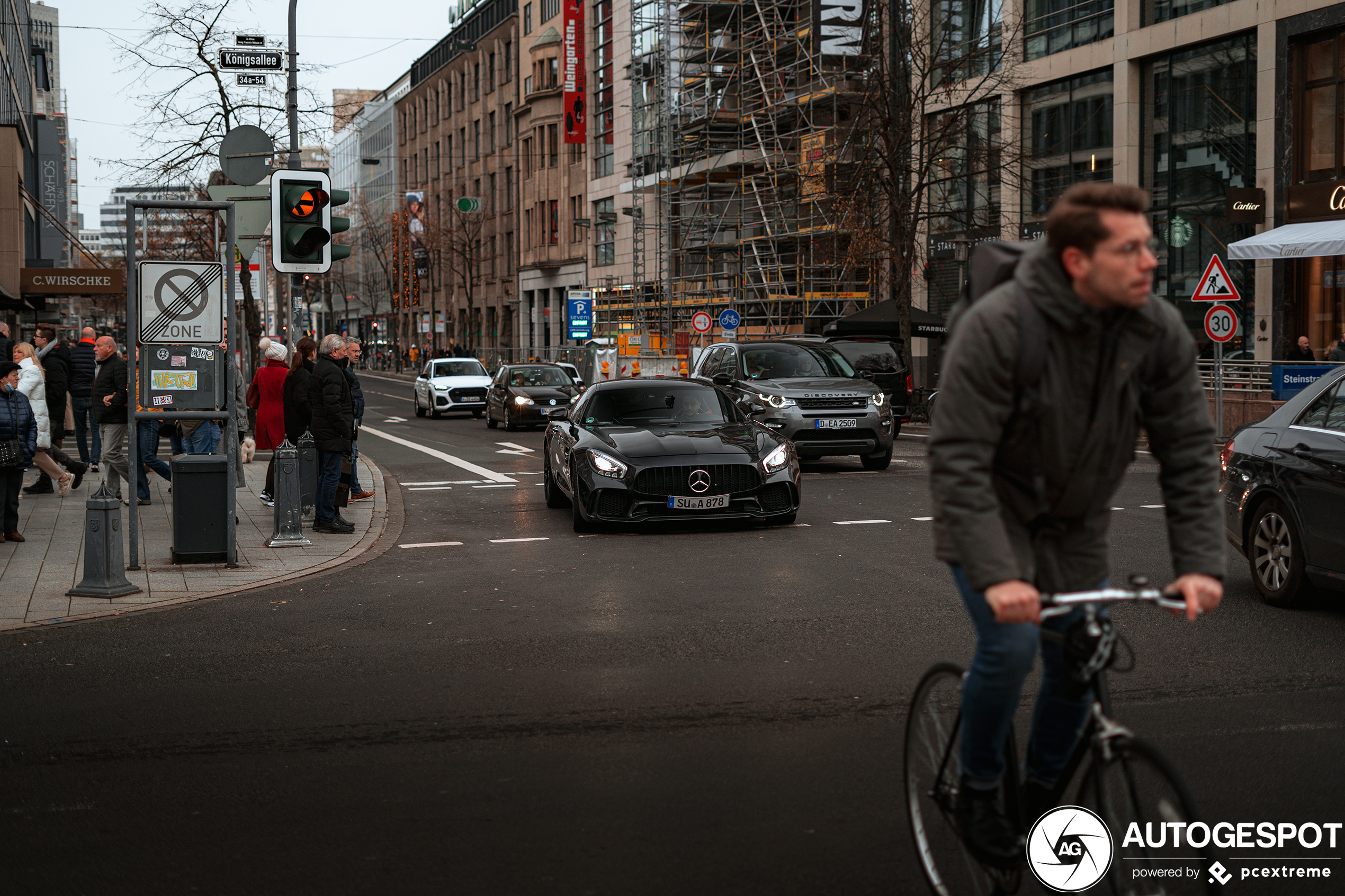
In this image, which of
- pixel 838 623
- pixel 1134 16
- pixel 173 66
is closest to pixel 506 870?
pixel 838 623

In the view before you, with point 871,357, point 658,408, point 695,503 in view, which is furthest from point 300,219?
point 871,357

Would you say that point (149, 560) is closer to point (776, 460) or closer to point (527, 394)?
point (776, 460)

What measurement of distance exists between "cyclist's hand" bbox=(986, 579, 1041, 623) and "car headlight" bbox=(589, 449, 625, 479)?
371 inches

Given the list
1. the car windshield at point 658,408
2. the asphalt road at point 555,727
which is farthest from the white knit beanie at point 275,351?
the asphalt road at point 555,727

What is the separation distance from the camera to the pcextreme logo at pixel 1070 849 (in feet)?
10.9

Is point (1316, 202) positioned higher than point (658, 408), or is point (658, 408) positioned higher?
point (1316, 202)

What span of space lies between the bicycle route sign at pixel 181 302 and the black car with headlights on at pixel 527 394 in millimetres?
19319

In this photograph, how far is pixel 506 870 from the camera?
418 centimetres

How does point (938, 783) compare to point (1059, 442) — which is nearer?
point (1059, 442)

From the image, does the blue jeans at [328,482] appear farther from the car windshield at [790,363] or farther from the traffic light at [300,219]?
the car windshield at [790,363]

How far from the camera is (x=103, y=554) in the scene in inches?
378

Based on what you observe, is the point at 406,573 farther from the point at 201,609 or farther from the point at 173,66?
the point at 173,66

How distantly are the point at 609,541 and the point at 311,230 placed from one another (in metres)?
3.84

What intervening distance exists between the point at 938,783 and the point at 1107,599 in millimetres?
896
